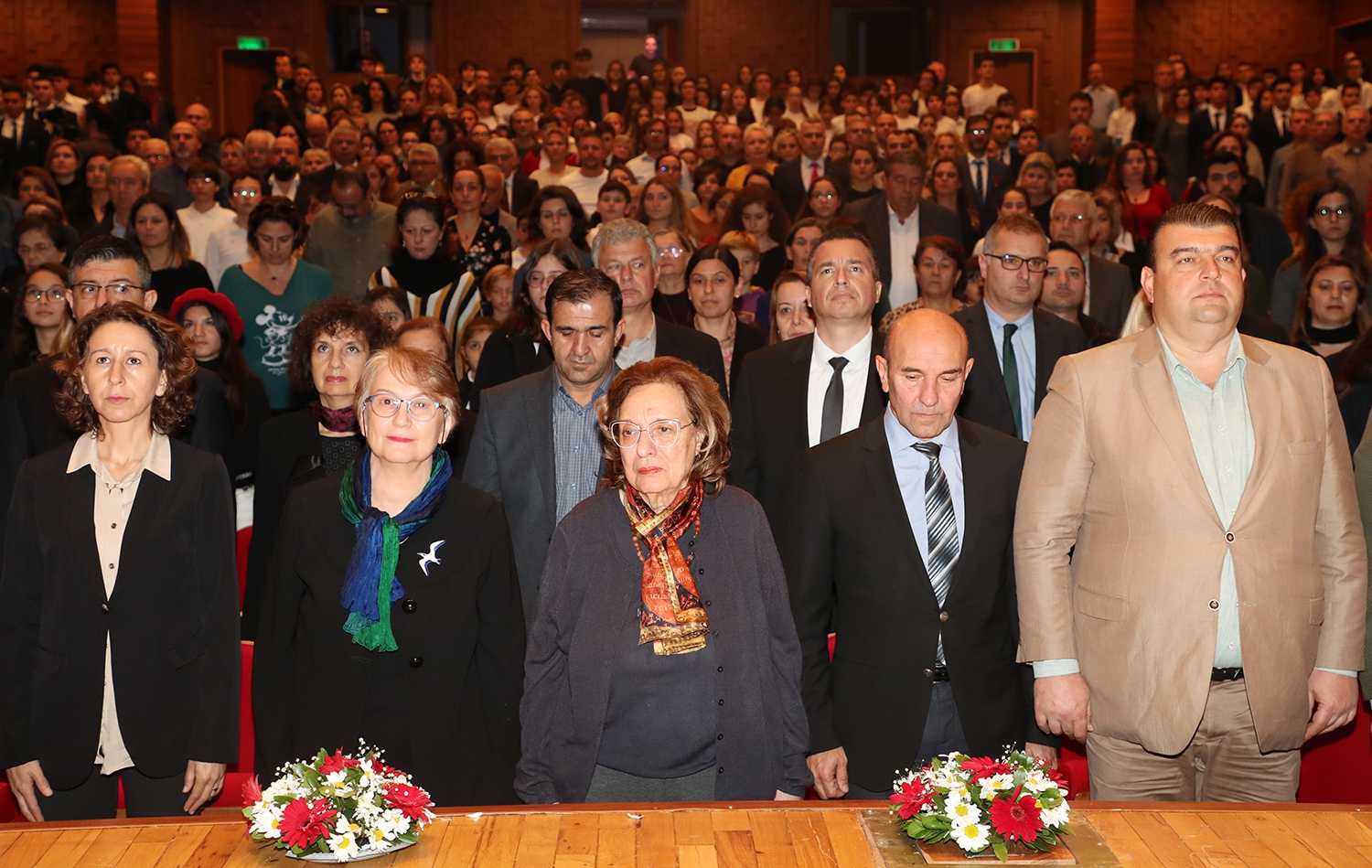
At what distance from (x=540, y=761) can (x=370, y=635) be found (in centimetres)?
46

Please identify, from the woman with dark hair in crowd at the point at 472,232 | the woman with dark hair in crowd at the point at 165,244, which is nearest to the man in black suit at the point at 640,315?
the woman with dark hair in crowd at the point at 472,232

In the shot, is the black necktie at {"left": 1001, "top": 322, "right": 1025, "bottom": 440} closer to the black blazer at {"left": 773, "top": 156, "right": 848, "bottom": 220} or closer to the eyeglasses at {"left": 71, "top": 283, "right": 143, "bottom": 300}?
the eyeglasses at {"left": 71, "top": 283, "right": 143, "bottom": 300}

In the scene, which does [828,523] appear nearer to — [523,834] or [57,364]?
[523,834]

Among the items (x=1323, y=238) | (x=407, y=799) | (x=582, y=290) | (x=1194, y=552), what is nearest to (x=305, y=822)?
(x=407, y=799)

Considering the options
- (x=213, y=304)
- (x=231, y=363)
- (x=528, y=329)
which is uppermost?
(x=213, y=304)

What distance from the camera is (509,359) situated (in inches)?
191

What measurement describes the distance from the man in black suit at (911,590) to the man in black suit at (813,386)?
872mm

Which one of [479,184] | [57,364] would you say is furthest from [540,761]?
[479,184]

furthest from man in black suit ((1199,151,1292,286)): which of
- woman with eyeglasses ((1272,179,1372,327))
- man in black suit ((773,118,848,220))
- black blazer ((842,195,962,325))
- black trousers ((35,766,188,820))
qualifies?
black trousers ((35,766,188,820))

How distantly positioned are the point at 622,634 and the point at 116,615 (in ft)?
4.12

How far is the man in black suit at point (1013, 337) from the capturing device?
443 centimetres

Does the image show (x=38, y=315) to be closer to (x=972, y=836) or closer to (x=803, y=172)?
(x=972, y=836)

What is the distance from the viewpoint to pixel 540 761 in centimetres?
276

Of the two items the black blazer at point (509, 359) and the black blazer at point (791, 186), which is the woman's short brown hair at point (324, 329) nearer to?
the black blazer at point (509, 359)
